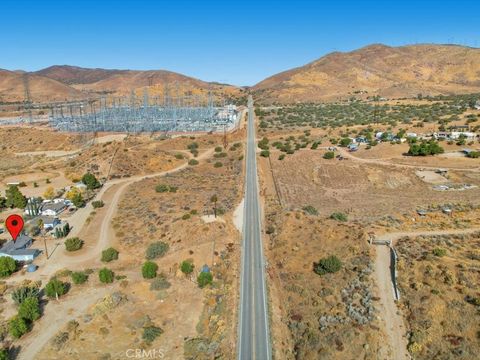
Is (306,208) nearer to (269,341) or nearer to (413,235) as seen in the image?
(413,235)

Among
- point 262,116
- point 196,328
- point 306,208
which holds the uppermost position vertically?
point 262,116

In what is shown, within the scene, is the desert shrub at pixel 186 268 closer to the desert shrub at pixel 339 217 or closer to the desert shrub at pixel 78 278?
the desert shrub at pixel 78 278

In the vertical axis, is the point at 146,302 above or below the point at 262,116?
below

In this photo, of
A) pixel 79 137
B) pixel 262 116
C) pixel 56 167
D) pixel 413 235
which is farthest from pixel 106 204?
pixel 262 116

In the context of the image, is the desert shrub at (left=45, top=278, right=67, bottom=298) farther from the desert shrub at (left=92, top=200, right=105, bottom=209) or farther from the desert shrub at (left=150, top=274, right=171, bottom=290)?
the desert shrub at (left=92, top=200, right=105, bottom=209)

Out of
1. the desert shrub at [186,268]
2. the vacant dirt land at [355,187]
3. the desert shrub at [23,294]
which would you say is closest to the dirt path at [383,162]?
the vacant dirt land at [355,187]

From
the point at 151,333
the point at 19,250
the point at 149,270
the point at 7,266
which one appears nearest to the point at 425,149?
the point at 149,270

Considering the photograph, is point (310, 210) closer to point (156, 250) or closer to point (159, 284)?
point (156, 250)
